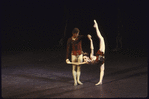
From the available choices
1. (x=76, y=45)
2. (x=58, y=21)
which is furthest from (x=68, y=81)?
(x=58, y=21)

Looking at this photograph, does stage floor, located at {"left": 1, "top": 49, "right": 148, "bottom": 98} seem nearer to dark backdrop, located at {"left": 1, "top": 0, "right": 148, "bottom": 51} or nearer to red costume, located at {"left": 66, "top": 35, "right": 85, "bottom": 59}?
red costume, located at {"left": 66, "top": 35, "right": 85, "bottom": 59}

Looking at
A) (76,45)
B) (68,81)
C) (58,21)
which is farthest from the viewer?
(58,21)

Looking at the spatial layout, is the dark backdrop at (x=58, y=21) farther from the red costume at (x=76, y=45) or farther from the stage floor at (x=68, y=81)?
the red costume at (x=76, y=45)

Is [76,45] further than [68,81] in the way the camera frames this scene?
No

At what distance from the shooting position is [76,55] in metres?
8.20

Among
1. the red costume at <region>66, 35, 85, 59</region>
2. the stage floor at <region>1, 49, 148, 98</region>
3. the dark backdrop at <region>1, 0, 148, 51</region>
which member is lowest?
the stage floor at <region>1, 49, 148, 98</region>

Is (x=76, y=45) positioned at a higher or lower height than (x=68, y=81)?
higher

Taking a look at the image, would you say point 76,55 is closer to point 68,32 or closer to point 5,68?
point 5,68

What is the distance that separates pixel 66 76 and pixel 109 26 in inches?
683

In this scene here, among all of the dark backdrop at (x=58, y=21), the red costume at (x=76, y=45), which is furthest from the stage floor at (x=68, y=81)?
the dark backdrop at (x=58, y=21)

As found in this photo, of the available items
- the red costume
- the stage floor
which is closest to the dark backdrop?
the stage floor

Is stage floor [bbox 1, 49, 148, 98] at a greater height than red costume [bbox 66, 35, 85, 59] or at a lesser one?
lesser

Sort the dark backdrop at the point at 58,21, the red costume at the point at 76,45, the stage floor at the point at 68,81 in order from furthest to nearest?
the dark backdrop at the point at 58,21
the red costume at the point at 76,45
the stage floor at the point at 68,81

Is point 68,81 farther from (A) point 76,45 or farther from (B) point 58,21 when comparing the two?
(B) point 58,21
